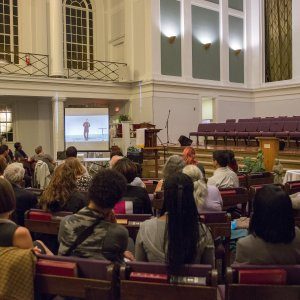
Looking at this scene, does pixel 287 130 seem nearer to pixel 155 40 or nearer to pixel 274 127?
pixel 274 127

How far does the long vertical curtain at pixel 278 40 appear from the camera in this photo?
54.0ft

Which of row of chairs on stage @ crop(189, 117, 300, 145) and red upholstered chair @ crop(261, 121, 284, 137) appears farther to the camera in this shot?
red upholstered chair @ crop(261, 121, 284, 137)

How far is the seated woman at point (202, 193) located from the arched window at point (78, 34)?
13010mm

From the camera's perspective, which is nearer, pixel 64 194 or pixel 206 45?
pixel 64 194

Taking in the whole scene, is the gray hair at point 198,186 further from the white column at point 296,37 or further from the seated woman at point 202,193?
the white column at point 296,37

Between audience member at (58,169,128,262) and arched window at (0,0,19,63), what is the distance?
13232 millimetres

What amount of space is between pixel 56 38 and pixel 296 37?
910cm

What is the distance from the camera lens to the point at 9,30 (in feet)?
47.2

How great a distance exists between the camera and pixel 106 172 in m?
2.21

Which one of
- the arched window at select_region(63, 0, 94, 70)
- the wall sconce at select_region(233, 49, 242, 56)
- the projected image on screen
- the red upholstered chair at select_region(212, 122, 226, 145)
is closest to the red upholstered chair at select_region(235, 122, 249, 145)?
the red upholstered chair at select_region(212, 122, 226, 145)

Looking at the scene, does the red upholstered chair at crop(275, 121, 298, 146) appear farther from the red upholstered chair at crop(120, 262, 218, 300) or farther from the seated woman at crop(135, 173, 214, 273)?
the red upholstered chair at crop(120, 262, 218, 300)

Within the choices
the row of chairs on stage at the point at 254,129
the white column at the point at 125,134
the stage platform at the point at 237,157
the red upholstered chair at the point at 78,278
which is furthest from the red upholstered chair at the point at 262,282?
the white column at the point at 125,134

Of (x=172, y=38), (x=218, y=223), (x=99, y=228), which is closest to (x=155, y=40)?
(x=172, y=38)

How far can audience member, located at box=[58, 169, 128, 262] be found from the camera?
2.04 metres
